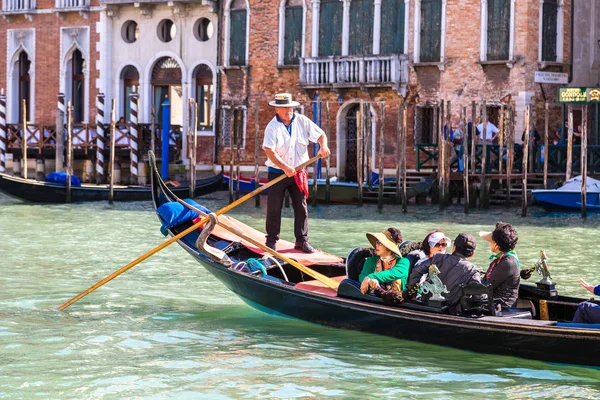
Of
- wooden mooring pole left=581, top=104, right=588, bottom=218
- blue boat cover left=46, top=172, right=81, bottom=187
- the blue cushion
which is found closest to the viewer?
the blue cushion

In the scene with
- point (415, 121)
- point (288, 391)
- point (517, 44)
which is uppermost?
point (517, 44)

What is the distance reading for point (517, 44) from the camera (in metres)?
17.0

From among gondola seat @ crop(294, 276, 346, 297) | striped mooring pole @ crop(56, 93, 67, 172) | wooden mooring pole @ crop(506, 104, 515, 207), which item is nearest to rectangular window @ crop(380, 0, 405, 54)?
wooden mooring pole @ crop(506, 104, 515, 207)

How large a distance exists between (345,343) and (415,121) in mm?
12048

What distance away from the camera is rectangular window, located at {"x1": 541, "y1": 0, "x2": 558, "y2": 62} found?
56.3 ft

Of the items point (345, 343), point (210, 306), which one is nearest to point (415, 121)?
point (210, 306)

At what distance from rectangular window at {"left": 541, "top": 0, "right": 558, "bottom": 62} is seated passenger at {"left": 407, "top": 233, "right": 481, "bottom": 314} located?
11949mm

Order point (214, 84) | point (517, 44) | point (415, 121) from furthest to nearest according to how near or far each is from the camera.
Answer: point (214, 84) → point (415, 121) → point (517, 44)

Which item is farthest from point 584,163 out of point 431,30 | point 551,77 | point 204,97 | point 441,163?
point 204,97

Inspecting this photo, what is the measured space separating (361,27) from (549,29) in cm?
299

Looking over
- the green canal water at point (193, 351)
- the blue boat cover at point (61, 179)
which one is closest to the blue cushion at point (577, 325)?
the green canal water at point (193, 351)

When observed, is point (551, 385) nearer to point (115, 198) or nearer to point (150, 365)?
point (150, 365)

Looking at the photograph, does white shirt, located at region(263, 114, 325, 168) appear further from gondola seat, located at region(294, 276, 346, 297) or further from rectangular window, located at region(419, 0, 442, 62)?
rectangular window, located at region(419, 0, 442, 62)

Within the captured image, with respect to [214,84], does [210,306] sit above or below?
below
